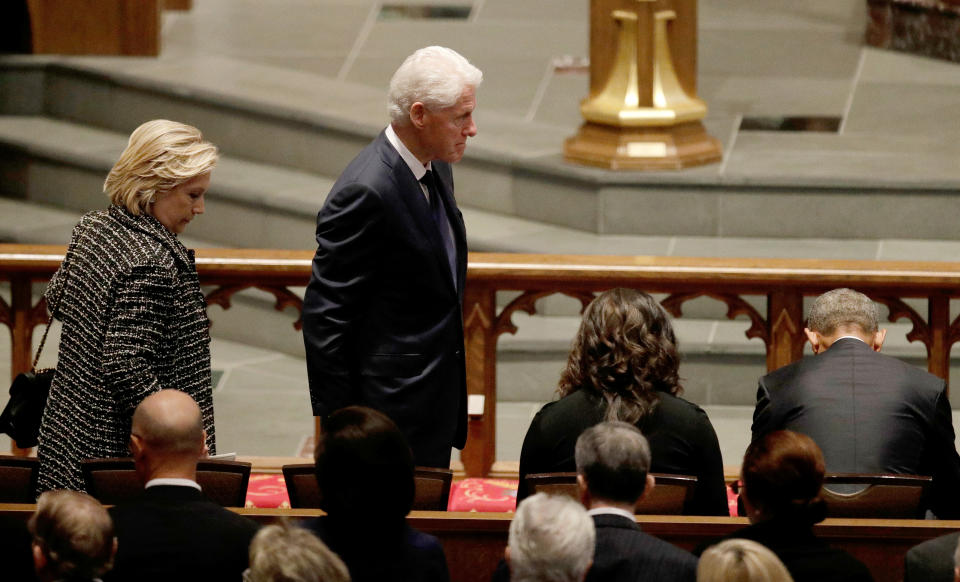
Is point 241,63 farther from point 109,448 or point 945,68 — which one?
point 109,448

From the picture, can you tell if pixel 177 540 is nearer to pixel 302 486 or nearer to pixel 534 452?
pixel 302 486

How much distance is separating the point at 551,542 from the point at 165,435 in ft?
2.80

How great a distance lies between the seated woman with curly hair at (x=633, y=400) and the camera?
3.38 m

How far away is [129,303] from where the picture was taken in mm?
3385

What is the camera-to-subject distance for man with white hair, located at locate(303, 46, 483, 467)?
3.53 m

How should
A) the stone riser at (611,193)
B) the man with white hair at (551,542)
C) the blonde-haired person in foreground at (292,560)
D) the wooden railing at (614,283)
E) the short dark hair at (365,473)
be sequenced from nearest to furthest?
1. the blonde-haired person in foreground at (292,560)
2. the man with white hair at (551,542)
3. the short dark hair at (365,473)
4. the wooden railing at (614,283)
5. the stone riser at (611,193)

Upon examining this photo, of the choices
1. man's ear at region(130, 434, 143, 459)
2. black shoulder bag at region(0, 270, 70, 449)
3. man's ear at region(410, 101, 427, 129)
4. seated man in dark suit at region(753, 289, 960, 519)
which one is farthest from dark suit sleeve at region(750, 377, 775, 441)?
black shoulder bag at region(0, 270, 70, 449)

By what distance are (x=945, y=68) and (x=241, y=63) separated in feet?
12.3

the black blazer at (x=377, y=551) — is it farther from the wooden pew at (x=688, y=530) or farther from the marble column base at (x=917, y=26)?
the marble column base at (x=917, y=26)

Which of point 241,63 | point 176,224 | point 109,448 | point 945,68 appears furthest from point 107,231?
point 945,68

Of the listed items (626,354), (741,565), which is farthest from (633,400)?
(741,565)

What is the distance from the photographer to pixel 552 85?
8.27 meters

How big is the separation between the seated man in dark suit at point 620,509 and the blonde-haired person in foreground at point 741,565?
295mm

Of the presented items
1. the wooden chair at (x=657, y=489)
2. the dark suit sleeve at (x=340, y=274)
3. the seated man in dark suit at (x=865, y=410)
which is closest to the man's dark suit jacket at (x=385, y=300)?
the dark suit sleeve at (x=340, y=274)
